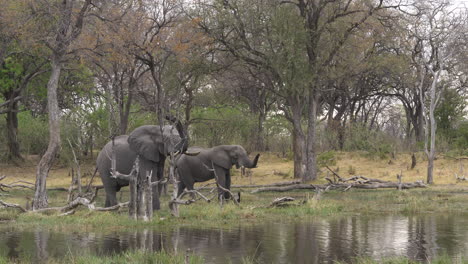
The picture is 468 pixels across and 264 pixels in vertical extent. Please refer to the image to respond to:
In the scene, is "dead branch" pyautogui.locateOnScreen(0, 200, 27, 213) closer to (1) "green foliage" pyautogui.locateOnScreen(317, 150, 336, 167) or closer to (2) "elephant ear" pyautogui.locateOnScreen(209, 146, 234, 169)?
(2) "elephant ear" pyautogui.locateOnScreen(209, 146, 234, 169)

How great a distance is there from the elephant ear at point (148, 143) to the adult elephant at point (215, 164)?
114 inches

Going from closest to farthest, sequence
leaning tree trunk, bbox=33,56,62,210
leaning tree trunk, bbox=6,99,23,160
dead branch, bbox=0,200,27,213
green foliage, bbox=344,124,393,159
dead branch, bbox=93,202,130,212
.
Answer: dead branch, bbox=93,202,130,212, dead branch, bbox=0,200,27,213, leaning tree trunk, bbox=33,56,62,210, leaning tree trunk, bbox=6,99,23,160, green foliage, bbox=344,124,393,159

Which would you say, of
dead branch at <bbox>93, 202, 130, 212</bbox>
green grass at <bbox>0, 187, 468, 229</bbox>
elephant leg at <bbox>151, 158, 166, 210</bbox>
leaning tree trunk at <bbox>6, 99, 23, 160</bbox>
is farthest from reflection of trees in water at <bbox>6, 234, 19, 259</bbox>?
leaning tree trunk at <bbox>6, 99, 23, 160</bbox>

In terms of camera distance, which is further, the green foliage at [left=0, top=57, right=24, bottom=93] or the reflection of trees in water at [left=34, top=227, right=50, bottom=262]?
the green foliage at [left=0, top=57, right=24, bottom=93]

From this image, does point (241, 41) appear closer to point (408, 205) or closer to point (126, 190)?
point (126, 190)

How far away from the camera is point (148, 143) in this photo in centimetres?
1883

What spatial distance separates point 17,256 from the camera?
11320 mm

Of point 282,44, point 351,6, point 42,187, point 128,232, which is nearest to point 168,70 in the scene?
point 282,44

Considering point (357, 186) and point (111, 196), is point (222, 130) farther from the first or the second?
point (111, 196)

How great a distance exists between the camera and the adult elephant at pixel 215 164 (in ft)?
72.7

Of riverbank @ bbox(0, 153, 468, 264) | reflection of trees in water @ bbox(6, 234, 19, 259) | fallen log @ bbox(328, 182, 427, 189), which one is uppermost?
fallen log @ bbox(328, 182, 427, 189)

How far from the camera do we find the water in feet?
37.3

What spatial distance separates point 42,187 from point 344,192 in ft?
38.4

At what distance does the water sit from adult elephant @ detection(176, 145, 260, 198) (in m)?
6.41
